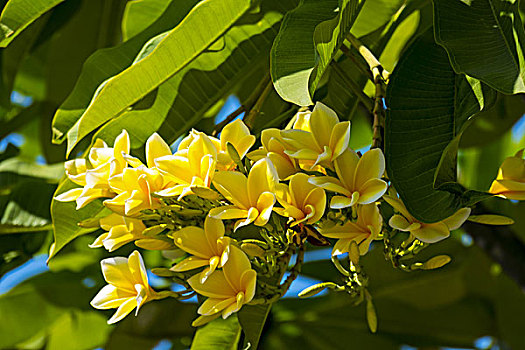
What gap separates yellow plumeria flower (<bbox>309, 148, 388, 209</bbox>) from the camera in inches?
19.0

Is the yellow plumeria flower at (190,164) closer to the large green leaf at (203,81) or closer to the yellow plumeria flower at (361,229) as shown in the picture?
the yellow plumeria flower at (361,229)

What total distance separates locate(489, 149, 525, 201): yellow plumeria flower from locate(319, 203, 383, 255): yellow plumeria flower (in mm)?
108

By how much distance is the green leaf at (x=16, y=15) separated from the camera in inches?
26.9

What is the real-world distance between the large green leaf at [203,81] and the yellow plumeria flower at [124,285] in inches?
8.3

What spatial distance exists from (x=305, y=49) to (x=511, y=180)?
0.67ft

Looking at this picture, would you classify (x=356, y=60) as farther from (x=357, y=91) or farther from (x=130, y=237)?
(x=130, y=237)

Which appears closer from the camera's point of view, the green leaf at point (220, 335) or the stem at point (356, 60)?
the stem at point (356, 60)

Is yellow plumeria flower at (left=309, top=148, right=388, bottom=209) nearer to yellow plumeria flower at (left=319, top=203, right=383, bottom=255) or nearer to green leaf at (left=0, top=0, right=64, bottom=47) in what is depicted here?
yellow plumeria flower at (left=319, top=203, right=383, bottom=255)

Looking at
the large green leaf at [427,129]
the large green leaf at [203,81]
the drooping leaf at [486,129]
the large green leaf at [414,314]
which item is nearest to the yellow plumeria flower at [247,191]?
the large green leaf at [427,129]

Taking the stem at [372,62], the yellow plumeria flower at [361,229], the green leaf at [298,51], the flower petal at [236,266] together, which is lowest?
the flower petal at [236,266]

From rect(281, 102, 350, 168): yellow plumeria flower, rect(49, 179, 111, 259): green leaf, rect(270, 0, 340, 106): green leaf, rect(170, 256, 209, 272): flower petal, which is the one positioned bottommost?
rect(49, 179, 111, 259): green leaf

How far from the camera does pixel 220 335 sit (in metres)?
0.78

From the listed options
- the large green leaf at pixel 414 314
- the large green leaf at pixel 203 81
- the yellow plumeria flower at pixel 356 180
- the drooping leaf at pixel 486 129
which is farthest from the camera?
the large green leaf at pixel 414 314

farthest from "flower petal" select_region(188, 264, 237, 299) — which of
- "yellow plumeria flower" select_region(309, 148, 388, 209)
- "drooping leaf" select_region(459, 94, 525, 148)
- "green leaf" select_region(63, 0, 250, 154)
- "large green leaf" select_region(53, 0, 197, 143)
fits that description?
"drooping leaf" select_region(459, 94, 525, 148)
